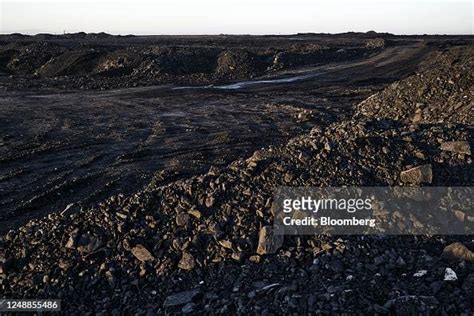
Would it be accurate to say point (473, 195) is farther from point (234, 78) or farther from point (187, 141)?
Answer: point (234, 78)

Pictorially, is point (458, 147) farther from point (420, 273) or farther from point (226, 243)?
point (226, 243)

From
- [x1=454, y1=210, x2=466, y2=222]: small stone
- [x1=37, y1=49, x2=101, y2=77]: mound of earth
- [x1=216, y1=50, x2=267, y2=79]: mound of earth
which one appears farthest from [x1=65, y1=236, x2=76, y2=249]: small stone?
[x1=37, y1=49, x2=101, y2=77]: mound of earth

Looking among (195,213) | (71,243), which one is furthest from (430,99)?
(71,243)

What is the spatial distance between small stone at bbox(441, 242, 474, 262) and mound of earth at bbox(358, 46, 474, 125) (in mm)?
6853

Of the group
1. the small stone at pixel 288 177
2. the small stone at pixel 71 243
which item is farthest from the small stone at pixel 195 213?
the small stone at pixel 71 243

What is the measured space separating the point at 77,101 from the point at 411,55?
2101 cm

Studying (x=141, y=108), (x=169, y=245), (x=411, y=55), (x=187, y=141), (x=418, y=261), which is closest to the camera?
(x=418, y=261)

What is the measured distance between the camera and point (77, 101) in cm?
1797

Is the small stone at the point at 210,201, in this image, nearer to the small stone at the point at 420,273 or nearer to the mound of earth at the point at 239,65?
the small stone at the point at 420,273

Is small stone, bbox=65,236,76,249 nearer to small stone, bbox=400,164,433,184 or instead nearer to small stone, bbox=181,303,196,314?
Answer: small stone, bbox=181,303,196,314

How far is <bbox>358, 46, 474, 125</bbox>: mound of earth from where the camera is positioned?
12.1 meters

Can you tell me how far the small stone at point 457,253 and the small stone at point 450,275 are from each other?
0.32 m

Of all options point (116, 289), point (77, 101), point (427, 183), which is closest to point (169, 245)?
point (116, 289)

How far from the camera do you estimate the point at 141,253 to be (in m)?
5.50
